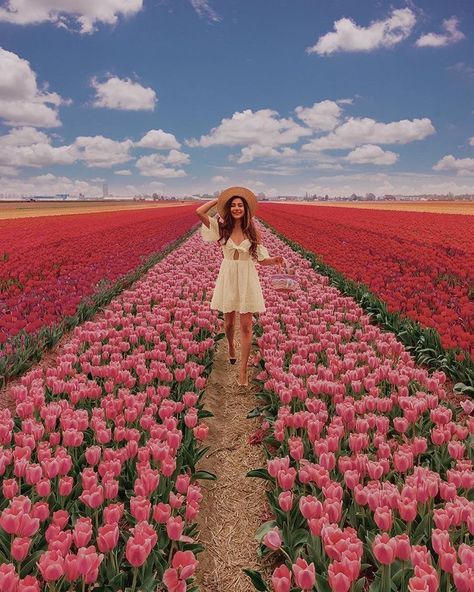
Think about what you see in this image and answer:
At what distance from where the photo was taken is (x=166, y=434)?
3600mm

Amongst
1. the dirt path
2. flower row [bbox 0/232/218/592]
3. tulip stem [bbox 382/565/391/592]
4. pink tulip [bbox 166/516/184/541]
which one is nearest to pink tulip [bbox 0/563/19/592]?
flower row [bbox 0/232/218/592]

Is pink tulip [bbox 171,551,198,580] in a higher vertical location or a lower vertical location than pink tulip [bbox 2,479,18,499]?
lower

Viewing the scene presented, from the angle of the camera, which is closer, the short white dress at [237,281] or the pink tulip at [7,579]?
the pink tulip at [7,579]

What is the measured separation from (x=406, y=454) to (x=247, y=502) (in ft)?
4.41

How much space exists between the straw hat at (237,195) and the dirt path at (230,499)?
219 centimetres

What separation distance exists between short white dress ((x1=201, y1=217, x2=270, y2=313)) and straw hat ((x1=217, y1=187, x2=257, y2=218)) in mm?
231

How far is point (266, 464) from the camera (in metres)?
4.35

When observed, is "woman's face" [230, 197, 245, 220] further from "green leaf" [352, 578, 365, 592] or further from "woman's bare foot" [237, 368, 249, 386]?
"green leaf" [352, 578, 365, 592]

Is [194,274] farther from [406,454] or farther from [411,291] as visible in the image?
[406,454]

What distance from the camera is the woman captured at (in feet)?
19.1

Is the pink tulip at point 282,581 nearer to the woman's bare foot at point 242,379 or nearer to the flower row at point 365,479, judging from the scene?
the flower row at point 365,479

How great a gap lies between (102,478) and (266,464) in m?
1.65

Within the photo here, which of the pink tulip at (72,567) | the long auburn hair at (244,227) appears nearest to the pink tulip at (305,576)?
the pink tulip at (72,567)

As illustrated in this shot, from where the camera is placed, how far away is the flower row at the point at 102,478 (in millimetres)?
2375
